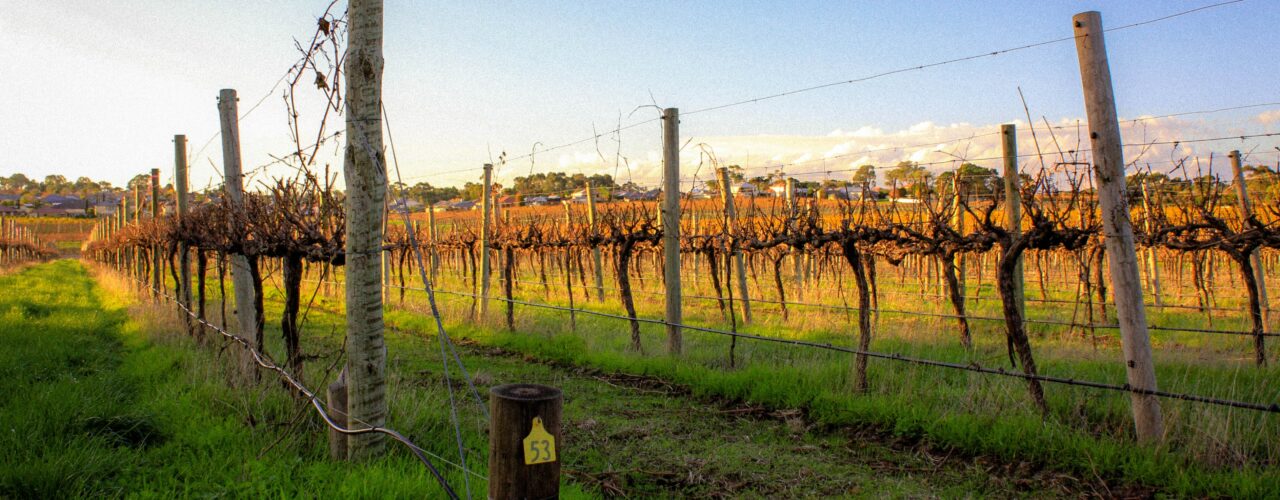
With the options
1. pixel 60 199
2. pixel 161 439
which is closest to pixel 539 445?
pixel 161 439

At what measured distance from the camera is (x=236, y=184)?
25.8 feet

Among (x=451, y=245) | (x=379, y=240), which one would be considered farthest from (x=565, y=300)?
(x=379, y=240)

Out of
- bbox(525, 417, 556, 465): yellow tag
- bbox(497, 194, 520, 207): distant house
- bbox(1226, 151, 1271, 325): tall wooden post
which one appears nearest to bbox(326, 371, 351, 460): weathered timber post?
bbox(525, 417, 556, 465): yellow tag

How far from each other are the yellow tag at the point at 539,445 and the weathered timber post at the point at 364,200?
1606 mm

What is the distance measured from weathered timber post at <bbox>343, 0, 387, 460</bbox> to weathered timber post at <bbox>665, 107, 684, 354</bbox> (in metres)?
5.24

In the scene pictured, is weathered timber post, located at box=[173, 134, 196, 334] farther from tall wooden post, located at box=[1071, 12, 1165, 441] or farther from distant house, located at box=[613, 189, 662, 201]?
tall wooden post, located at box=[1071, 12, 1165, 441]

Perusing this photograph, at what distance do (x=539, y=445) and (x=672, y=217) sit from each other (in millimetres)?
6636

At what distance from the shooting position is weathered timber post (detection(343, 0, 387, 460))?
11.8 feet

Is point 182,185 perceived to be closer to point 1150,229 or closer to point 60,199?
point 1150,229

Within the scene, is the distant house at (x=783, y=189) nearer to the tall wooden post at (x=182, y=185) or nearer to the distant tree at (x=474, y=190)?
the distant tree at (x=474, y=190)

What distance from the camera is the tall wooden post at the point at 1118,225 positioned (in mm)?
4766

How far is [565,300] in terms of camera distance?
642 inches

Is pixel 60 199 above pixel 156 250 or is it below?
above

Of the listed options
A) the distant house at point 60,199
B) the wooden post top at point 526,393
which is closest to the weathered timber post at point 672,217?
the wooden post top at point 526,393
